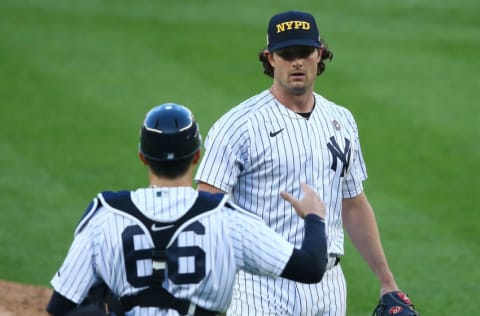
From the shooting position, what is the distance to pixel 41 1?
17.7 metres

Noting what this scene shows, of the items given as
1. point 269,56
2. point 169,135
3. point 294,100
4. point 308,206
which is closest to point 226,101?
point 269,56

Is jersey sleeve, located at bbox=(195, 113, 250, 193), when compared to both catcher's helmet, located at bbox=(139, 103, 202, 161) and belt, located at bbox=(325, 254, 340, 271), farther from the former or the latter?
catcher's helmet, located at bbox=(139, 103, 202, 161)

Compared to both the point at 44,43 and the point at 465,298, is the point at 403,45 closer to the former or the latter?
the point at 44,43

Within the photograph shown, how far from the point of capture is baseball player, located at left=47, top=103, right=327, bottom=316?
3.90 m

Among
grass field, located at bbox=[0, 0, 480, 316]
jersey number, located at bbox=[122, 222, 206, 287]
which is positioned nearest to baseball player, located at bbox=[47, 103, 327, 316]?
jersey number, located at bbox=[122, 222, 206, 287]

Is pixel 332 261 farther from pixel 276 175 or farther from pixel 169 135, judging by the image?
pixel 169 135

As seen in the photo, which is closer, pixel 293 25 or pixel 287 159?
pixel 287 159

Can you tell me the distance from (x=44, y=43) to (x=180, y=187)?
11570 mm

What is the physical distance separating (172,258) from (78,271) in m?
0.33

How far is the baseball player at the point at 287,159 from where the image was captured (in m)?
5.31

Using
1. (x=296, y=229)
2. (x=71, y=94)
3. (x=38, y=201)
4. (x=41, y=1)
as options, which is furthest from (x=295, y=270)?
(x=41, y=1)

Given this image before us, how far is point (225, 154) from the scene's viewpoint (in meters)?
5.30

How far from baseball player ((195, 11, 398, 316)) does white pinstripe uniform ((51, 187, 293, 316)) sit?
Answer: 1.29 meters

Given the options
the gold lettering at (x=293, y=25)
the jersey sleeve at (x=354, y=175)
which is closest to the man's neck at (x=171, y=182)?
the gold lettering at (x=293, y=25)
